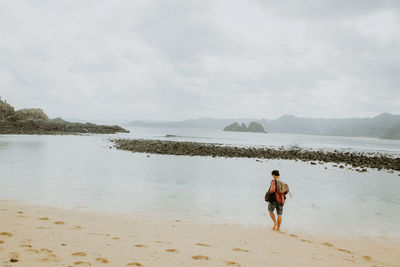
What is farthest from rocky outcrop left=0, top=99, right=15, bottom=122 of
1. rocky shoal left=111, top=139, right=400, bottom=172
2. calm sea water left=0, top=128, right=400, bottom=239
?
calm sea water left=0, top=128, right=400, bottom=239

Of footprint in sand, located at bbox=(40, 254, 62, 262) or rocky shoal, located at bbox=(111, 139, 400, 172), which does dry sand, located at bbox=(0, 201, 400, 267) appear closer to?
footprint in sand, located at bbox=(40, 254, 62, 262)

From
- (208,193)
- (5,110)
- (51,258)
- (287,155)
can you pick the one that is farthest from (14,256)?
(5,110)

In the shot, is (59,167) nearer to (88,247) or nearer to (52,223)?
(52,223)

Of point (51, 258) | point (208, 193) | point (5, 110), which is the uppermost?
point (5, 110)

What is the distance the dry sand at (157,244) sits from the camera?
625 cm

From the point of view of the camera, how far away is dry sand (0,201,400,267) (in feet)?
20.5

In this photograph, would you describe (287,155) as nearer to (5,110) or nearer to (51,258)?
(51,258)

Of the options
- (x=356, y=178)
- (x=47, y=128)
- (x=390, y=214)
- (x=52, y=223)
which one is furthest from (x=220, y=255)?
(x=47, y=128)

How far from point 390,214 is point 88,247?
1475 centimetres

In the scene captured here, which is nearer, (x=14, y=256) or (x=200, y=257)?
(x=14, y=256)

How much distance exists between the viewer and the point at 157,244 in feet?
24.8

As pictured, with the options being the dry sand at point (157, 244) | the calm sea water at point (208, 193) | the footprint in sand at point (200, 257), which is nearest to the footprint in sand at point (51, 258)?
the dry sand at point (157, 244)

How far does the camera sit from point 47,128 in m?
87.4

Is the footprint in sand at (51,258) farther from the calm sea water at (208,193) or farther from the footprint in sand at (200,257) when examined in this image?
the calm sea water at (208,193)
